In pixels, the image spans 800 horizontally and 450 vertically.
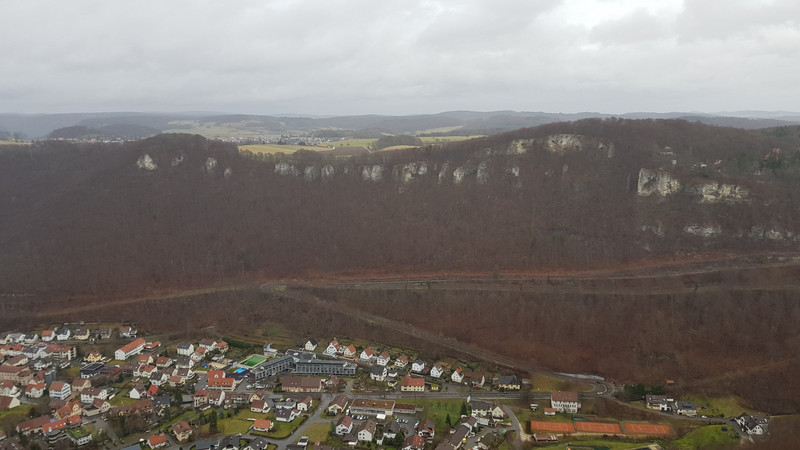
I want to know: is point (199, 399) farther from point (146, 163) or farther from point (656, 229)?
point (146, 163)

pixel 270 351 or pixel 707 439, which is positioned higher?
pixel 707 439

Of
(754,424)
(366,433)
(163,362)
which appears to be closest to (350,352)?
(366,433)

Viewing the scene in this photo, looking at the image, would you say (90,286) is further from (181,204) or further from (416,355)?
(416,355)

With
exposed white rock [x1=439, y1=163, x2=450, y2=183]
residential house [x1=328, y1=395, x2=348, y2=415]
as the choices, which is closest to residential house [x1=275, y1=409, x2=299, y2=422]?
residential house [x1=328, y1=395, x2=348, y2=415]

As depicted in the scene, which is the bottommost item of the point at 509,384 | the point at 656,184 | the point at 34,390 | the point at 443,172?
the point at 34,390

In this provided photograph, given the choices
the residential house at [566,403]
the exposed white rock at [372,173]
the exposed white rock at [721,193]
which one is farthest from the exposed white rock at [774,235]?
the exposed white rock at [372,173]

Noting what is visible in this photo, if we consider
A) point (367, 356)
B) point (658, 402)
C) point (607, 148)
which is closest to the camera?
point (658, 402)

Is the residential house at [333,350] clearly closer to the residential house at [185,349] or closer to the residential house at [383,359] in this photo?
the residential house at [383,359]

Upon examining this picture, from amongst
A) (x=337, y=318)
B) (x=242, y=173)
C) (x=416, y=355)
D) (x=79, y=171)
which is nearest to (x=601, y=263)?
(x=416, y=355)
